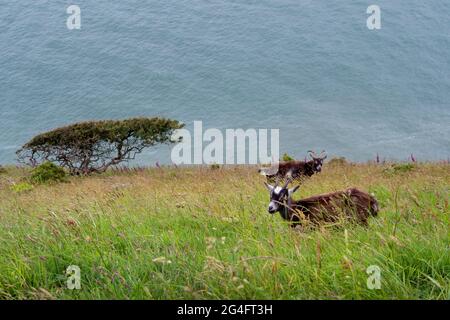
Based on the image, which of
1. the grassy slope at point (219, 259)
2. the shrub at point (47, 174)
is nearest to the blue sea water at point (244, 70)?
the shrub at point (47, 174)

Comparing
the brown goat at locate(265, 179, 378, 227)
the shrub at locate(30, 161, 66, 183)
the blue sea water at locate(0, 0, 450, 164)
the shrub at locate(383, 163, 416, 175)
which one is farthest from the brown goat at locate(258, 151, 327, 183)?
the blue sea water at locate(0, 0, 450, 164)

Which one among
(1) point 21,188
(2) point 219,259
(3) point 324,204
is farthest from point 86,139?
(2) point 219,259

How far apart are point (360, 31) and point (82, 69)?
43.5m

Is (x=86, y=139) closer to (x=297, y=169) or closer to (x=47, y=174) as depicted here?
(x=47, y=174)

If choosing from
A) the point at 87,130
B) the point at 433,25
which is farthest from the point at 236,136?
the point at 433,25

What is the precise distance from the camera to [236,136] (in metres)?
59.0

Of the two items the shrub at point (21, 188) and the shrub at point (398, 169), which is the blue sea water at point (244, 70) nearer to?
the shrub at point (21, 188)

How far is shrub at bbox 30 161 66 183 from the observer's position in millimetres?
21078

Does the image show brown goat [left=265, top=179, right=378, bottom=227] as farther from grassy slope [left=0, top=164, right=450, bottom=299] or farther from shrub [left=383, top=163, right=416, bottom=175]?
shrub [left=383, top=163, right=416, bottom=175]

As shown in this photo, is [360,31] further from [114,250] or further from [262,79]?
[114,250]

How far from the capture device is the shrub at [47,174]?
69.2 ft

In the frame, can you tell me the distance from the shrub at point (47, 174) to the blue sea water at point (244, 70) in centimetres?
2710
